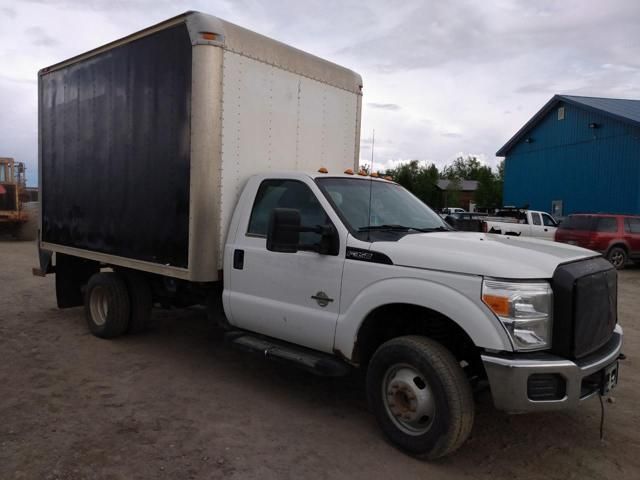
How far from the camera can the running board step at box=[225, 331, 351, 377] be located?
423 centimetres

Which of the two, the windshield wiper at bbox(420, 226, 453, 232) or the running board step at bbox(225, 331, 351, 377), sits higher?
the windshield wiper at bbox(420, 226, 453, 232)

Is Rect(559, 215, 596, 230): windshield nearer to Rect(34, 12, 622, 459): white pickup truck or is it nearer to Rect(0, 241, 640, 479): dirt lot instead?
Rect(0, 241, 640, 479): dirt lot

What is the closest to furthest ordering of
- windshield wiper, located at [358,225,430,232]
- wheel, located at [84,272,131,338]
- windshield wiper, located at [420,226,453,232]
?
windshield wiper, located at [358,225,430,232], windshield wiper, located at [420,226,453,232], wheel, located at [84,272,131,338]

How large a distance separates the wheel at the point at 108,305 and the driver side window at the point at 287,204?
96.5 inches

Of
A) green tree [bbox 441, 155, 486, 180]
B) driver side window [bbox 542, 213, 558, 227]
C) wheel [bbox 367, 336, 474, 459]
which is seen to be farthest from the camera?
green tree [bbox 441, 155, 486, 180]

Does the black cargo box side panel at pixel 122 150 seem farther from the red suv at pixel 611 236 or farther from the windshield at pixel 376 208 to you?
the red suv at pixel 611 236

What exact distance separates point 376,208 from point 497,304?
162 centimetres

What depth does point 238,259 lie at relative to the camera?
497 cm

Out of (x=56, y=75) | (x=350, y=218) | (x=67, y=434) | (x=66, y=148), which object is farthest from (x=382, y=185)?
(x=56, y=75)

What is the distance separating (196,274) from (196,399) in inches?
42.7

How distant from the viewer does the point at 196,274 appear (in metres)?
5.02

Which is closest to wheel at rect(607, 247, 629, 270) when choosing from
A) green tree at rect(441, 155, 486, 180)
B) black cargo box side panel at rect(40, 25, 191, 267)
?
black cargo box side panel at rect(40, 25, 191, 267)

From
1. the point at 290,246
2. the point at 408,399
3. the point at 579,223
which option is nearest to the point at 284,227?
the point at 290,246

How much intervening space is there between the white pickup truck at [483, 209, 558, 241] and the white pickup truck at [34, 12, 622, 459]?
1331 centimetres
